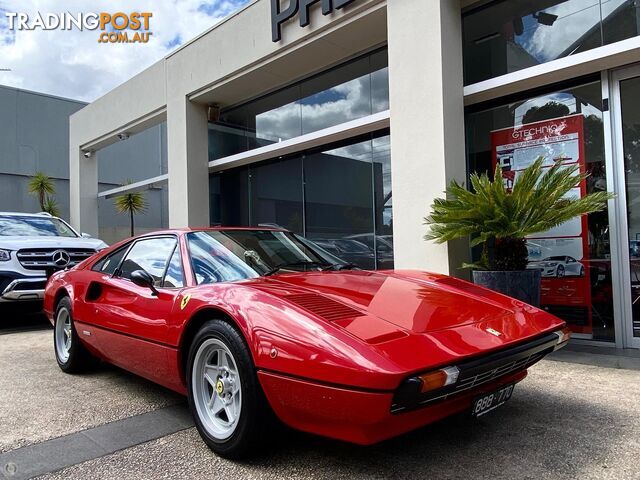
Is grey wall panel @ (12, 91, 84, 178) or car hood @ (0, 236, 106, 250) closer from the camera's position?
car hood @ (0, 236, 106, 250)

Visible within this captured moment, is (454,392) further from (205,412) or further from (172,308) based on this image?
(172,308)

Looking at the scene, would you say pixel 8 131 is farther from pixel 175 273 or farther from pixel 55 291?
pixel 175 273

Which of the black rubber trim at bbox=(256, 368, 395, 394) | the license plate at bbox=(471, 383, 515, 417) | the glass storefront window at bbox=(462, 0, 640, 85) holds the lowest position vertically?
the license plate at bbox=(471, 383, 515, 417)

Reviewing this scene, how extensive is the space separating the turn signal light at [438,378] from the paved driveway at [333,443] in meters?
0.53

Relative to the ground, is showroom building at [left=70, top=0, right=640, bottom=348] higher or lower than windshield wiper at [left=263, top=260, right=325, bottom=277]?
higher

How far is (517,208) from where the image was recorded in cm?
511

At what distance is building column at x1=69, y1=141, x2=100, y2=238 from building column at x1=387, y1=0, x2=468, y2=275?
459 inches

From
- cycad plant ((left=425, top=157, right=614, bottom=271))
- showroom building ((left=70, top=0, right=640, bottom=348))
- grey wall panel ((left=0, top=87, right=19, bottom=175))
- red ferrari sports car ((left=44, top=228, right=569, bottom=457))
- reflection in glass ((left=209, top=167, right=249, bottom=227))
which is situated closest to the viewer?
red ferrari sports car ((left=44, top=228, right=569, bottom=457))

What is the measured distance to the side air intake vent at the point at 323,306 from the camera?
7.91ft

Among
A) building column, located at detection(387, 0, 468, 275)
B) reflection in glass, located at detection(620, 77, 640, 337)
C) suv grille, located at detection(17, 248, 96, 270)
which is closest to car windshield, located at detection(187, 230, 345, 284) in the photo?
building column, located at detection(387, 0, 468, 275)

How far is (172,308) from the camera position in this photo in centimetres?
307

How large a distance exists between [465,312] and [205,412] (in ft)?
5.13

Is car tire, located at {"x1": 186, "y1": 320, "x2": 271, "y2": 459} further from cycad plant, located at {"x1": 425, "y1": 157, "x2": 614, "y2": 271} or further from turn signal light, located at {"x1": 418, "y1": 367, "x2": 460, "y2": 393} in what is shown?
cycad plant, located at {"x1": 425, "y1": 157, "x2": 614, "y2": 271}

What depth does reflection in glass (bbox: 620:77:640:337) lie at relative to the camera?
550cm
